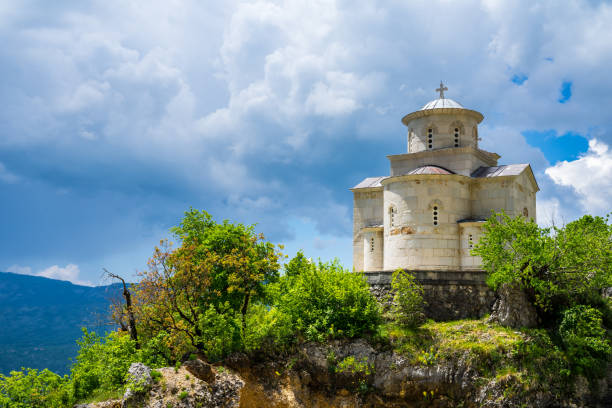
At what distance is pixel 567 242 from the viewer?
2450 centimetres

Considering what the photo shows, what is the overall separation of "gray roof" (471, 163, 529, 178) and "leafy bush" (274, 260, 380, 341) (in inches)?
421

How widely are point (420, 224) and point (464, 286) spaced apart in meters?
5.34

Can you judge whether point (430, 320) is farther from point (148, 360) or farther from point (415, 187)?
point (148, 360)

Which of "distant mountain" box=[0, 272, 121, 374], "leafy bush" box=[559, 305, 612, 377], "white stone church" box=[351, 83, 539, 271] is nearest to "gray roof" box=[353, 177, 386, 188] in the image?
"white stone church" box=[351, 83, 539, 271]

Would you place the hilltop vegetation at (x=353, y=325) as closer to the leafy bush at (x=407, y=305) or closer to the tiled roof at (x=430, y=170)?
the leafy bush at (x=407, y=305)

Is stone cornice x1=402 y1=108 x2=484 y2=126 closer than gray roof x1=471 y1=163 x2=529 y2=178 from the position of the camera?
No

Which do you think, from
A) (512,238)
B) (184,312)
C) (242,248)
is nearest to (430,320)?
(512,238)

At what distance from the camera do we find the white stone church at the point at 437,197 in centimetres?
3105

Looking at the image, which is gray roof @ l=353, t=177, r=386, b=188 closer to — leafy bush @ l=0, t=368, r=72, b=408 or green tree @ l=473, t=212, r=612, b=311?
green tree @ l=473, t=212, r=612, b=311

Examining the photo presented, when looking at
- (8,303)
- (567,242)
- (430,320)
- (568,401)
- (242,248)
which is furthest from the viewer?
(8,303)

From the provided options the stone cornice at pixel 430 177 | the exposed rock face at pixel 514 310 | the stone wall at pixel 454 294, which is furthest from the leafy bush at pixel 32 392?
the stone cornice at pixel 430 177

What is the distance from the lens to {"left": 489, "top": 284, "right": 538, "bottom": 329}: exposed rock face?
24.6 meters

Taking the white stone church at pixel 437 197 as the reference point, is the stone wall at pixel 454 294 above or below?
below

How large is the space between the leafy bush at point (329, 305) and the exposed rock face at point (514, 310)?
17.8 ft
